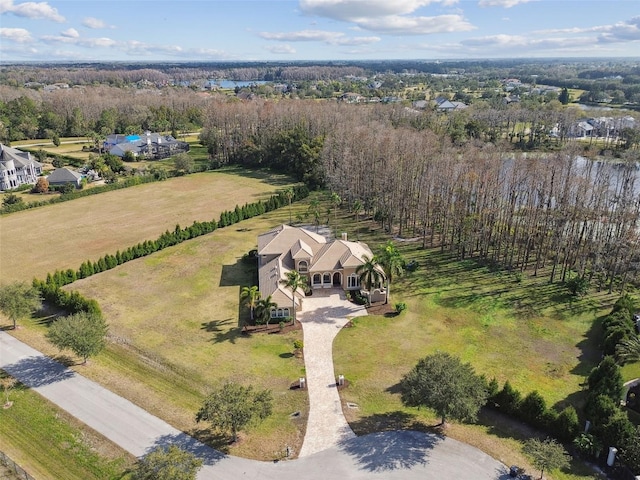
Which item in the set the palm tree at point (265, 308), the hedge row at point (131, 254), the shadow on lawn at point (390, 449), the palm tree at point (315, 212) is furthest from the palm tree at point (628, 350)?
the hedge row at point (131, 254)

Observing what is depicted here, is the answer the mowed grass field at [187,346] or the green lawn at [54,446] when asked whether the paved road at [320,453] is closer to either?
the green lawn at [54,446]

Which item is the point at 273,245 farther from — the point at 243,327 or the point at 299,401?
the point at 299,401

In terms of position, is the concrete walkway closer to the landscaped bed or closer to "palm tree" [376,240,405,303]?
the landscaped bed

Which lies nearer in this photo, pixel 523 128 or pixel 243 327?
pixel 243 327

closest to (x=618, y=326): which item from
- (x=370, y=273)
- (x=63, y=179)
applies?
(x=370, y=273)

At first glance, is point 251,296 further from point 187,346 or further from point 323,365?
point 323,365

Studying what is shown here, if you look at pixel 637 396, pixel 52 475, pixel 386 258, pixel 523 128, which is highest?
pixel 523 128

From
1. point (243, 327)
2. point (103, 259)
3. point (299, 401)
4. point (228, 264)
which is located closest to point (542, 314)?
point (299, 401)

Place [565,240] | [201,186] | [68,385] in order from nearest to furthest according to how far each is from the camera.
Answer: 1. [68,385]
2. [565,240]
3. [201,186]
